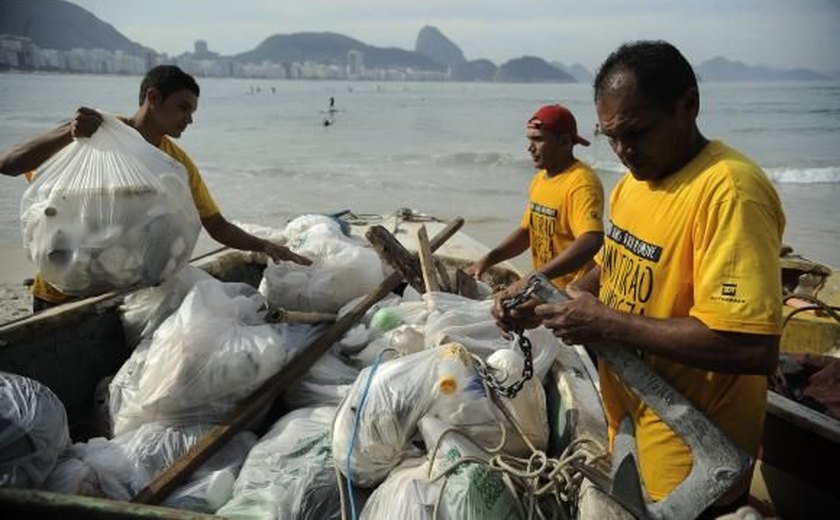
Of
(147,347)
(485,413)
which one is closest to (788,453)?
(485,413)

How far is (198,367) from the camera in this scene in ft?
7.90

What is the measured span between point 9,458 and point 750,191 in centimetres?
212

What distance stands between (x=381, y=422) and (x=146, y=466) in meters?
0.88

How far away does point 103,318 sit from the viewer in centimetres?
297

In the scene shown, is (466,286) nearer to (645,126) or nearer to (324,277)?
(324,277)

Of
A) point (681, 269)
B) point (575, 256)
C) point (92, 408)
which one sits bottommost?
point (92, 408)

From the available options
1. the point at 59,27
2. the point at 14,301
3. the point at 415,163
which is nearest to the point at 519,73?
the point at 59,27

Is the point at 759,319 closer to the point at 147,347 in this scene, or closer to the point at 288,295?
the point at 147,347

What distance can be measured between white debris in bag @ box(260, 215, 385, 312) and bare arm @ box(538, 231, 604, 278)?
1010 mm

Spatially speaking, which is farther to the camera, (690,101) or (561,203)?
(561,203)

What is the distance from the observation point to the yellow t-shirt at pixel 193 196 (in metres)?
3.08

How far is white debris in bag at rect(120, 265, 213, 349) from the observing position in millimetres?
2996

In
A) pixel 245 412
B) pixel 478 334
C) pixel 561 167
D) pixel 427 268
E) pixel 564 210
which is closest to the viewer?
pixel 245 412

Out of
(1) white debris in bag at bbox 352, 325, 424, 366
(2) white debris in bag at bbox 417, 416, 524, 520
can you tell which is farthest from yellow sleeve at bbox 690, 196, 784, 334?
(1) white debris in bag at bbox 352, 325, 424, 366
